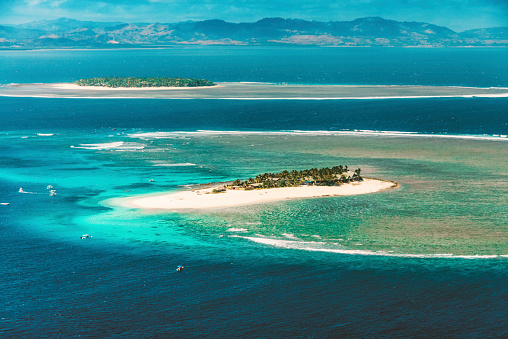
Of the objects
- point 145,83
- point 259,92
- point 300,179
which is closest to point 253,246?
point 300,179

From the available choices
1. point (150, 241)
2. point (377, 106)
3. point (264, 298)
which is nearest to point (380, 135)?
point (377, 106)

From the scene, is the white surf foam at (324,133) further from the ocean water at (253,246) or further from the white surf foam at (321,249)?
the white surf foam at (321,249)

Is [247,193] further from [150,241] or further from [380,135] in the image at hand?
[380,135]

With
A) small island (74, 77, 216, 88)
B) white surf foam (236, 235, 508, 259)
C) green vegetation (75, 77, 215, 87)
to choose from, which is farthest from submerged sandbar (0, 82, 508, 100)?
white surf foam (236, 235, 508, 259)

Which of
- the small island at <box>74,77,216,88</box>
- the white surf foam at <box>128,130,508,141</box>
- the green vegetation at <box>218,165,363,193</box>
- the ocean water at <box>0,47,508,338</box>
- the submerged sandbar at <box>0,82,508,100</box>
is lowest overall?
the ocean water at <box>0,47,508,338</box>

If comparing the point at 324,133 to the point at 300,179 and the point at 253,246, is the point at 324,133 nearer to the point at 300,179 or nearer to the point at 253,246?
the point at 300,179

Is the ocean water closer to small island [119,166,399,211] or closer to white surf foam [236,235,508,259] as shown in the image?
white surf foam [236,235,508,259]

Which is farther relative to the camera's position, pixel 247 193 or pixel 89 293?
pixel 247 193
